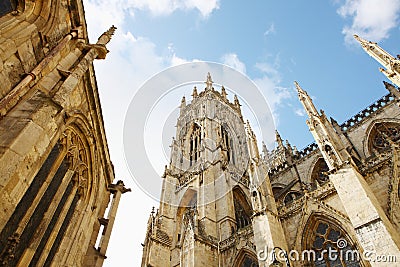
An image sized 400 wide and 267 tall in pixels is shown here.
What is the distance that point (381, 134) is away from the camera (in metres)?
14.0

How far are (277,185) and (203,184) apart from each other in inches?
206

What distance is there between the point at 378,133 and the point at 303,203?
7281mm

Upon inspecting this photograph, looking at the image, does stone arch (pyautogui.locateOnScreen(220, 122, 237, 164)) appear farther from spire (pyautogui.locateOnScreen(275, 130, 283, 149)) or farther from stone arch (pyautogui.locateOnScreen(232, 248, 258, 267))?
stone arch (pyautogui.locateOnScreen(232, 248, 258, 267))

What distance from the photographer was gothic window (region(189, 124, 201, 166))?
85.1ft

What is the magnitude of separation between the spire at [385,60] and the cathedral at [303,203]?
0.04m

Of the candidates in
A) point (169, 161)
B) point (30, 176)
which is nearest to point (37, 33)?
point (30, 176)

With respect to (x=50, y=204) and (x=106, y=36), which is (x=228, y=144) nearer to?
(x=106, y=36)

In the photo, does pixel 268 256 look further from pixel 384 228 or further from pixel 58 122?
pixel 58 122

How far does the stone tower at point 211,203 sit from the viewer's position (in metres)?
12.2

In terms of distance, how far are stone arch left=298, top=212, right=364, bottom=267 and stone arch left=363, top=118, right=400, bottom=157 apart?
609cm

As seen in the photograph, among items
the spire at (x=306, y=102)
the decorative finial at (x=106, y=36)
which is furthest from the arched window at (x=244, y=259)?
the decorative finial at (x=106, y=36)

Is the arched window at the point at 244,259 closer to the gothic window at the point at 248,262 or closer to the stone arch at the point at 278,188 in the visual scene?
the gothic window at the point at 248,262

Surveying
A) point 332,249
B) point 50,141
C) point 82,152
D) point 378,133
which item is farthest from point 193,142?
point 50,141

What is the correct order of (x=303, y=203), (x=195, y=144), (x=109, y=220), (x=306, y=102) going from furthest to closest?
(x=195, y=144)
(x=306, y=102)
(x=303, y=203)
(x=109, y=220)
